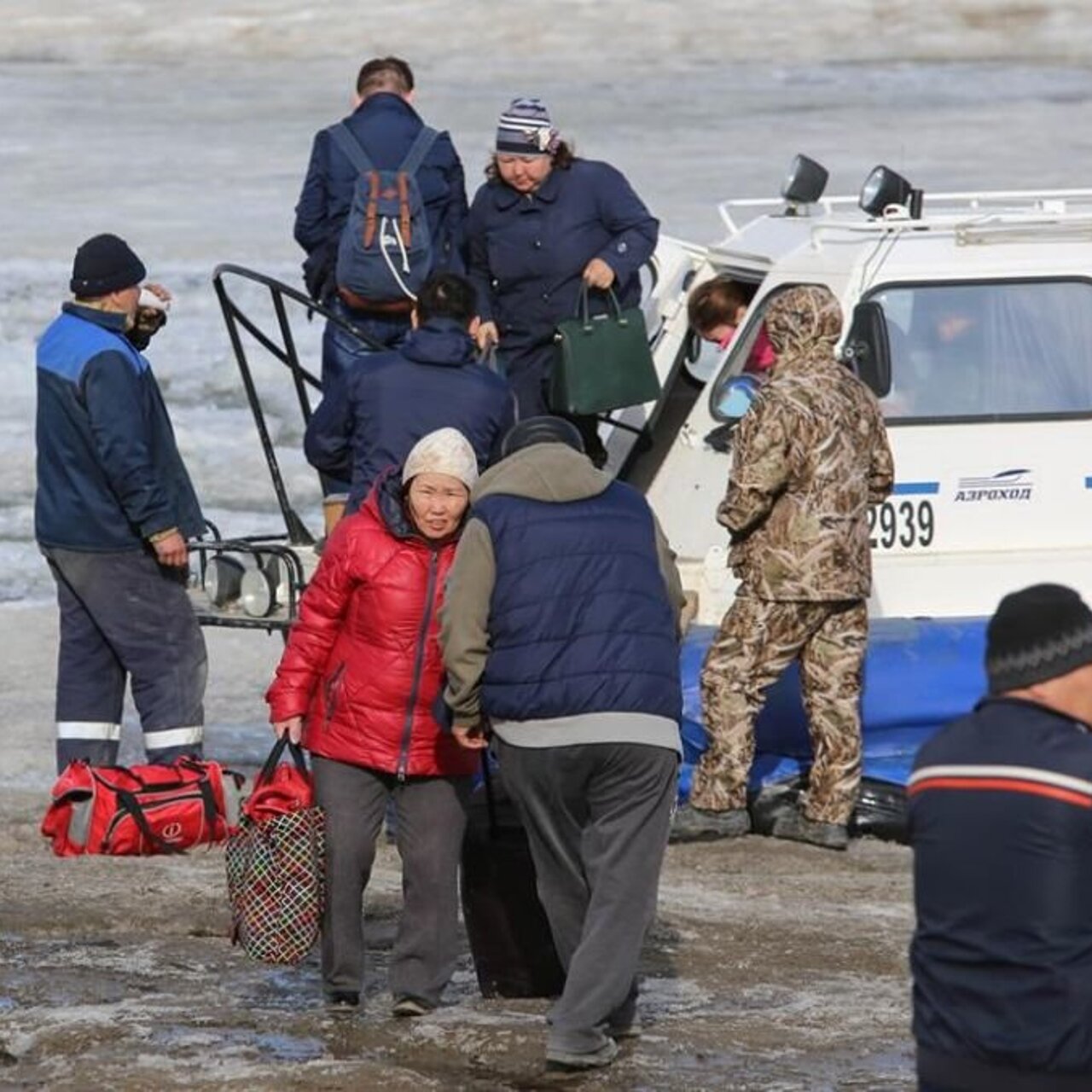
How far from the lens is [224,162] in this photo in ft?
83.7

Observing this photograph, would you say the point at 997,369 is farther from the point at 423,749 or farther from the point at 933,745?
the point at 933,745

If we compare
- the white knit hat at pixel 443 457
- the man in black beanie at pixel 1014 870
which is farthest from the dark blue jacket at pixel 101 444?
the man in black beanie at pixel 1014 870

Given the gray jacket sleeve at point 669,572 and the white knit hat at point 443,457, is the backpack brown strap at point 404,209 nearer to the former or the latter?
the white knit hat at point 443,457

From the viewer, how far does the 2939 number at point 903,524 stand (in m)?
9.26

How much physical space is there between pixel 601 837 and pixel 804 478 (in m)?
2.46

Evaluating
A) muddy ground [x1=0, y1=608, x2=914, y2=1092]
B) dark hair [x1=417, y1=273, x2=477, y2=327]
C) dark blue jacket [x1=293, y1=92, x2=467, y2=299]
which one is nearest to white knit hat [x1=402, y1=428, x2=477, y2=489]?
muddy ground [x1=0, y1=608, x2=914, y2=1092]

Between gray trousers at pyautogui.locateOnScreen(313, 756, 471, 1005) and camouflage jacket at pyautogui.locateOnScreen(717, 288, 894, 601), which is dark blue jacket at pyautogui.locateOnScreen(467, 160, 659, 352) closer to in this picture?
camouflage jacket at pyautogui.locateOnScreen(717, 288, 894, 601)

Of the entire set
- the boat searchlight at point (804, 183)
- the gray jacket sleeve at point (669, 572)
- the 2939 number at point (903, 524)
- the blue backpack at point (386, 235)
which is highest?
the boat searchlight at point (804, 183)

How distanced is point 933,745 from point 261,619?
5.06 m

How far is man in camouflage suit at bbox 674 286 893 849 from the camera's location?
331 inches

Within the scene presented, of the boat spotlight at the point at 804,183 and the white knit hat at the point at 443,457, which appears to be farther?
the boat spotlight at the point at 804,183

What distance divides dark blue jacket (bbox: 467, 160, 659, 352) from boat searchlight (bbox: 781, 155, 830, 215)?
97 centimetres

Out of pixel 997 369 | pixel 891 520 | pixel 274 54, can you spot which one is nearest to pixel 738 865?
pixel 891 520

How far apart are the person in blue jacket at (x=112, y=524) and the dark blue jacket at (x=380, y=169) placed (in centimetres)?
108
